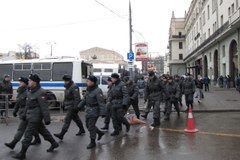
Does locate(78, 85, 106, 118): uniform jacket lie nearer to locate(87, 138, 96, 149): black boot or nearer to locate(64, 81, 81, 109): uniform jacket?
locate(87, 138, 96, 149): black boot

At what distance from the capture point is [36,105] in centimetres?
786

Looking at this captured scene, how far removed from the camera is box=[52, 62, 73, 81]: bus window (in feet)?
64.1

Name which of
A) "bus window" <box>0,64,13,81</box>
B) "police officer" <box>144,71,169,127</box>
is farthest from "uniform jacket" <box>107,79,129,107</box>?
"bus window" <box>0,64,13,81</box>

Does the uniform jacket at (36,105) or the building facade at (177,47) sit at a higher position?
the building facade at (177,47)

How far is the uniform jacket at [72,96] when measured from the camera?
10.0 meters

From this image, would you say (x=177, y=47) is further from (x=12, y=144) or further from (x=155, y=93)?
(x=12, y=144)

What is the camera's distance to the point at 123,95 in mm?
10484

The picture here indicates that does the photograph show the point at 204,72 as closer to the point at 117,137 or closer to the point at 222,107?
the point at 222,107

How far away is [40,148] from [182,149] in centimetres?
344

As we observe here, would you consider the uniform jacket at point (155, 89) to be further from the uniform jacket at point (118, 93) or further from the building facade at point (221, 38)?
the building facade at point (221, 38)

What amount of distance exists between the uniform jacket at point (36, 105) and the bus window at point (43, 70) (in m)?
12.0

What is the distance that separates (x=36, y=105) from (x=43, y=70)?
12.4 metres

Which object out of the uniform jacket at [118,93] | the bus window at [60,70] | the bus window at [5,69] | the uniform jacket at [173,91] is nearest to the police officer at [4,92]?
the bus window at [60,70]

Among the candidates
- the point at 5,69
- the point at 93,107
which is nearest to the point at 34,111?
the point at 93,107
